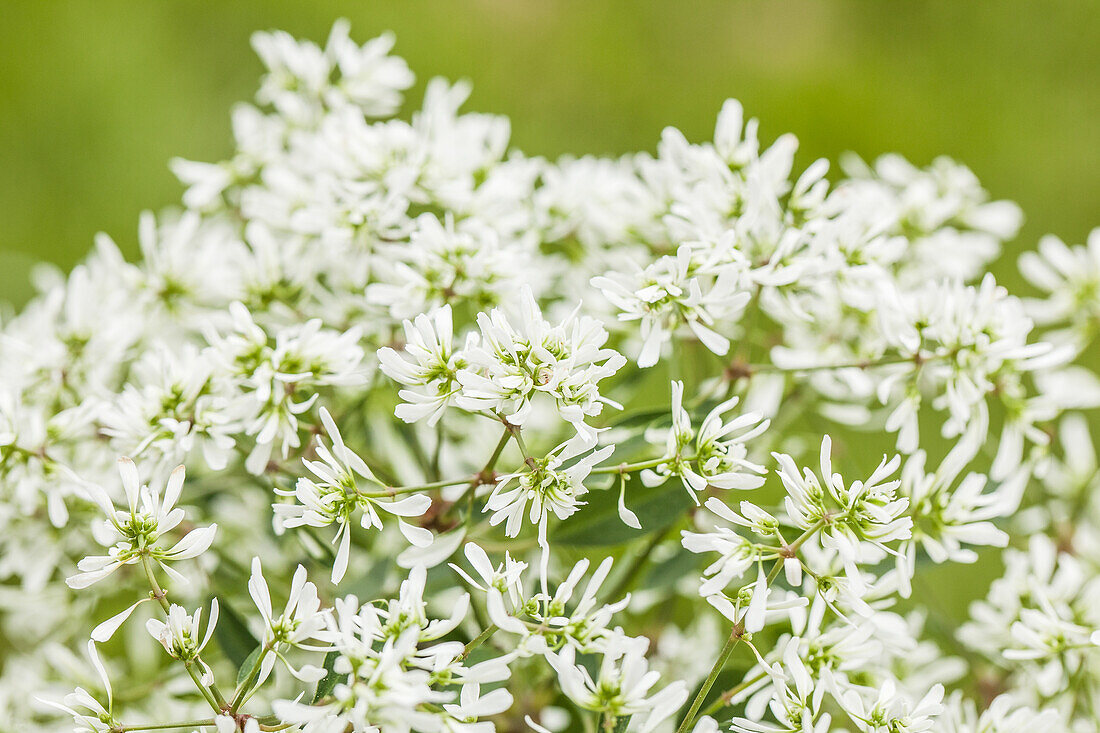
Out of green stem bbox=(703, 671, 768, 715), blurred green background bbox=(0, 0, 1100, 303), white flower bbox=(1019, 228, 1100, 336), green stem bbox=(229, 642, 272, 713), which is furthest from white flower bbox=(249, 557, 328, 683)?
blurred green background bbox=(0, 0, 1100, 303)

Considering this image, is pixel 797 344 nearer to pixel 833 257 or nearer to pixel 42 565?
pixel 833 257

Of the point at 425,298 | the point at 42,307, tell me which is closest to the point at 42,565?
the point at 42,307

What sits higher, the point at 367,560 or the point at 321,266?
the point at 321,266

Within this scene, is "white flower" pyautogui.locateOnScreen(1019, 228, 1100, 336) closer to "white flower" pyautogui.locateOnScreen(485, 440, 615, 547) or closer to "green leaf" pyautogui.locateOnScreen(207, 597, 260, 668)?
"white flower" pyautogui.locateOnScreen(485, 440, 615, 547)

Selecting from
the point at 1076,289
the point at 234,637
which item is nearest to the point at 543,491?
the point at 234,637

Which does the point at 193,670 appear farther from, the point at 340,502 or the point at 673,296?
the point at 673,296
